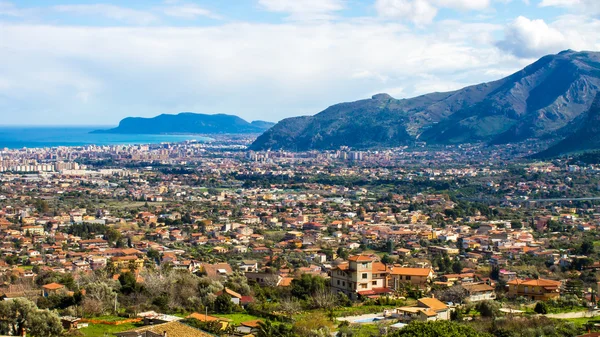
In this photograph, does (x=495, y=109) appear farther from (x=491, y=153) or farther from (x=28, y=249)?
(x=28, y=249)

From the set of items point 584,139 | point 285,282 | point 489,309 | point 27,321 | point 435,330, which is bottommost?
point 285,282

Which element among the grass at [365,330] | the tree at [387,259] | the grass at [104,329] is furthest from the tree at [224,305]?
the tree at [387,259]

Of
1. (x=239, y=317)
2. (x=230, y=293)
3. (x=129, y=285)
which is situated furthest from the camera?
(x=129, y=285)

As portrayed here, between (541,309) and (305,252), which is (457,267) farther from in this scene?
(541,309)

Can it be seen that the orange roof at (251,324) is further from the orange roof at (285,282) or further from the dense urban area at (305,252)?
the orange roof at (285,282)

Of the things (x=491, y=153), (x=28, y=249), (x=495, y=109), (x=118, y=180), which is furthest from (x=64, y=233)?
(x=495, y=109)

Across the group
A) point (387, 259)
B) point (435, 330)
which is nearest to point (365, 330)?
point (435, 330)
